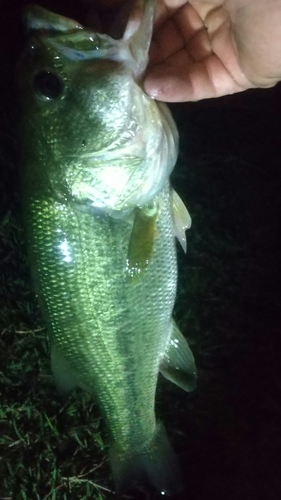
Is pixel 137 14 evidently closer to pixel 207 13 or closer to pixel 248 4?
pixel 248 4

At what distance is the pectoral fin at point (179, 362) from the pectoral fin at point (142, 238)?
26 centimetres

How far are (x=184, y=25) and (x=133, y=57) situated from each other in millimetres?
451

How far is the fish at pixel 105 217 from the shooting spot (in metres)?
1.12

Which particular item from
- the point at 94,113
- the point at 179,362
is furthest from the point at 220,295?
the point at 94,113

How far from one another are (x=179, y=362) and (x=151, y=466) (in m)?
0.33

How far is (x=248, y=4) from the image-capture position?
A: 130 cm

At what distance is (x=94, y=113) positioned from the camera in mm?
1150

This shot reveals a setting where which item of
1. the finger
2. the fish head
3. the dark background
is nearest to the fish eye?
the fish head

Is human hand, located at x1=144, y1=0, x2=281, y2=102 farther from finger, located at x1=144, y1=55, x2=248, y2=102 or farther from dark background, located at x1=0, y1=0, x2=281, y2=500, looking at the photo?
dark background, located at x1=0, y1=0, x2=281, y2=500

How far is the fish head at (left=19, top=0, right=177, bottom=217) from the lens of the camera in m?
1.10

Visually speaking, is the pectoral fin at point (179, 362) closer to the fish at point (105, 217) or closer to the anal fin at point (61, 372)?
the fish at point (105, 217)

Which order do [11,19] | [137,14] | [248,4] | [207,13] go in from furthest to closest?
[11,19]
[207,13]
[248,4]
[137,14]

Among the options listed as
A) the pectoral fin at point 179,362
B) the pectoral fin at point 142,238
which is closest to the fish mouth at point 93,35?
the pectoral fin at point 142,238

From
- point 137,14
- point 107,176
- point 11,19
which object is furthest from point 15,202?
point 137,14
